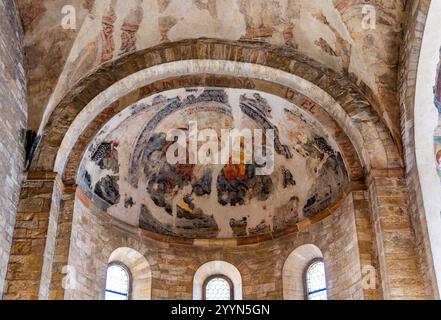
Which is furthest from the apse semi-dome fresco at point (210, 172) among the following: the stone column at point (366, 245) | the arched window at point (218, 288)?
the arched window at point (218, 288)

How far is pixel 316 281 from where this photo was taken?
527 inches

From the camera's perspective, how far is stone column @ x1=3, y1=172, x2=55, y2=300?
1027 centimetres

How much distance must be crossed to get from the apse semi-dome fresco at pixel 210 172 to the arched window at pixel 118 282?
1.00m

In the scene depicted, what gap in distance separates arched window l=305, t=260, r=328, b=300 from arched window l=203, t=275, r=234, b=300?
1.72 meters

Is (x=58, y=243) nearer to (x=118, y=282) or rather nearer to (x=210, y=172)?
(x=118, y=282)

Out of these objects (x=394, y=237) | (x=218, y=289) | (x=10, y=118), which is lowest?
(x=394, y=237)

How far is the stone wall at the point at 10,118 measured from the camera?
1047cm

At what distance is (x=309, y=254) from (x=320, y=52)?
4.20 m

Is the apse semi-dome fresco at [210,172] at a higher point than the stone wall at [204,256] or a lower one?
higher

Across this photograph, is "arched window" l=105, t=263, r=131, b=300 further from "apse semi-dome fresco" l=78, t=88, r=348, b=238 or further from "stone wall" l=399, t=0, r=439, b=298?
"stone wall" l=399, t=0, r=439, b=298

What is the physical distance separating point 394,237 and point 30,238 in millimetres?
6082

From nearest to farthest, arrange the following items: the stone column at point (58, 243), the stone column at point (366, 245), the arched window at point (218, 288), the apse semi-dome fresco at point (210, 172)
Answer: the stone column at point (58, 243), the stone column at point (366, 245), the apse semi-dome fresco at point (210, 172), the arched window at point (218, 288)

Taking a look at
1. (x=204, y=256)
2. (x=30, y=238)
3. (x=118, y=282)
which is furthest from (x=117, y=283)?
(x=30, y=238)

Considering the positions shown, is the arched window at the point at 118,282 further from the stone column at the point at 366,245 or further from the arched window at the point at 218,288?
the stone column at the point at 366,245
